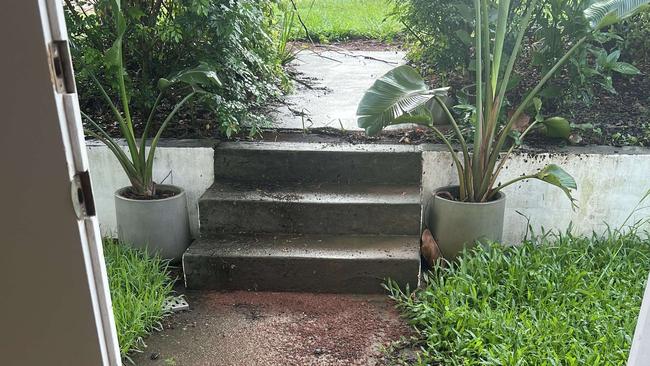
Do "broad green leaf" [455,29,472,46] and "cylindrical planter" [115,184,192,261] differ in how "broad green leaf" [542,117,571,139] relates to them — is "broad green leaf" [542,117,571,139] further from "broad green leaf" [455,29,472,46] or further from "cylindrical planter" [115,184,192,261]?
"cylindrical planter" [115,184,192,261]

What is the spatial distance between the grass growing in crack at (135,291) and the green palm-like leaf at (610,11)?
2.29 m

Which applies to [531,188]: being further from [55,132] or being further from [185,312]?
[55,132]

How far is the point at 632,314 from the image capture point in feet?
6.95

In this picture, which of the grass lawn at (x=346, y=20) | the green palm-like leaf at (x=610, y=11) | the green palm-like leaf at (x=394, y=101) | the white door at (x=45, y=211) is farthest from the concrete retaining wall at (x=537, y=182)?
the grass lawn at (x=346, y=20)

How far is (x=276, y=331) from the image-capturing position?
7.46 feet

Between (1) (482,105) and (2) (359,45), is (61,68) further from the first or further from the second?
(2) (359,45)

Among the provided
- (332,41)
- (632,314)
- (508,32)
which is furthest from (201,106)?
(332,41)

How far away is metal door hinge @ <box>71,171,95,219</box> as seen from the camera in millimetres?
710

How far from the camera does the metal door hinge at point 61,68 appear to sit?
67 cm

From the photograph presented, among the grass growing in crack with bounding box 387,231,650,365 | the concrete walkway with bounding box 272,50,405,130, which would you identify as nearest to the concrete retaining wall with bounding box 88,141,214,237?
the concrete walkway with bounding box 272,50,405,130

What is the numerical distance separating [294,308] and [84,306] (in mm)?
1746

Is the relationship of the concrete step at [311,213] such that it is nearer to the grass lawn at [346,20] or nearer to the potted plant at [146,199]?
the potted plant at [146,199]

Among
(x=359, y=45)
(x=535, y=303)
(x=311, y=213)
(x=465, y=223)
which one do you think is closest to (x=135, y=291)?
(x=311, y=213)

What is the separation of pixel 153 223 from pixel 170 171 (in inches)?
14.7
